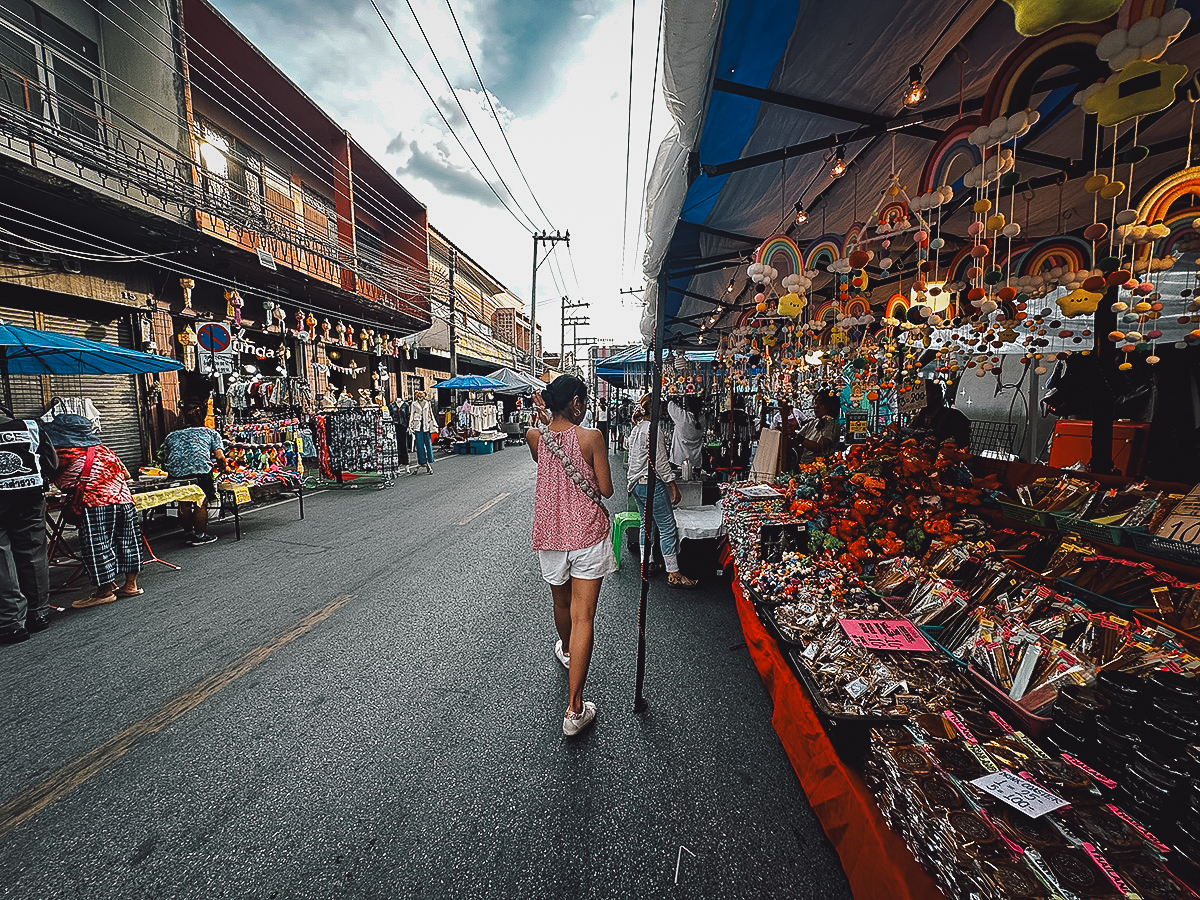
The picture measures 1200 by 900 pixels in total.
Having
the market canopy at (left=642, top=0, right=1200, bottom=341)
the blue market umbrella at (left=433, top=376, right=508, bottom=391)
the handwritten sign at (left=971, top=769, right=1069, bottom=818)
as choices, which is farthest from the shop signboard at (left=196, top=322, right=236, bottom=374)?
the handwritten sign at (left=971, top=769, right=1069, bottom=818)

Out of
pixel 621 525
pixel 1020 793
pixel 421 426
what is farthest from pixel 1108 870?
→ pixel 421 426

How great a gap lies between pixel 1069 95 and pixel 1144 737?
3.42 metres

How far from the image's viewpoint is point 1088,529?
103 inches

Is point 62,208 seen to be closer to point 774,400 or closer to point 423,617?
point 423,617

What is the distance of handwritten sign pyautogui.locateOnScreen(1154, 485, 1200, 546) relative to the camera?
2186 millimetres

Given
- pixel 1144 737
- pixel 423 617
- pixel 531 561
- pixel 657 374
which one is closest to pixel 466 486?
pixel 531 561

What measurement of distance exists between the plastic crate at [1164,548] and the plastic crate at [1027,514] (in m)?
0.45

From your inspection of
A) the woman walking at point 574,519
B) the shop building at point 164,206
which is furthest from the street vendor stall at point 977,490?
the shop building at point 164,206

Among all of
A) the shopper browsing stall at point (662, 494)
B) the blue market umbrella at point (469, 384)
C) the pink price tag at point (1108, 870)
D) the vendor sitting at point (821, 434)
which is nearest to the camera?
A: the pink price tag at point (1108, 870)

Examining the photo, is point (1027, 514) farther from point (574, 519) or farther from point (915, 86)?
point (574, 519)

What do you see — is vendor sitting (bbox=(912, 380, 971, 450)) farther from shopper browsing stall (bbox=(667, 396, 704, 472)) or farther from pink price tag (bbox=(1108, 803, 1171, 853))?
pink price tag (bbox=(1108, 803, 1171, 853))

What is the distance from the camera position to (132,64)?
8844 mm

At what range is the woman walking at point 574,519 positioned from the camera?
267 cm

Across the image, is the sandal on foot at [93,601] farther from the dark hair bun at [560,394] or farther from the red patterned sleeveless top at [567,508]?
the dark hair bun at [560,394]
